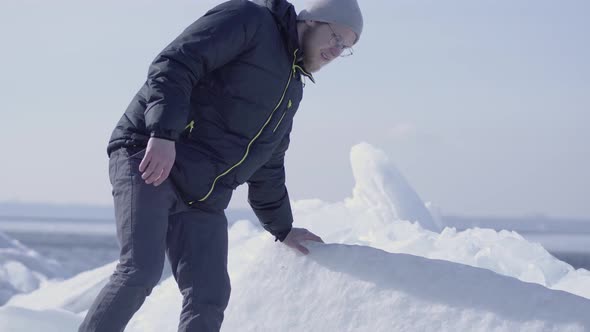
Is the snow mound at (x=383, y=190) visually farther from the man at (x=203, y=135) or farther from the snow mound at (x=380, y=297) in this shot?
the man at (x=203, y=135)

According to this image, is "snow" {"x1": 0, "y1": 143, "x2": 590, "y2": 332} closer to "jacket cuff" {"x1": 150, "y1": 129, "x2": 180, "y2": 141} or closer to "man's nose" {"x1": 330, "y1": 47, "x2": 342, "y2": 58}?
"man's nose" {"x1": 330, "y1": 47, "x2": 342, "y2": 58}

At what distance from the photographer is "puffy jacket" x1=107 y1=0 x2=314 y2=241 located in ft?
8.41

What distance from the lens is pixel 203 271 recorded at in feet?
9.00

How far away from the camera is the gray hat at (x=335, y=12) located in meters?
2.82

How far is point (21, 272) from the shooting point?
→ 438 inches

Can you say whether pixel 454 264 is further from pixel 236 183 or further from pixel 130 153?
pixel 130 153

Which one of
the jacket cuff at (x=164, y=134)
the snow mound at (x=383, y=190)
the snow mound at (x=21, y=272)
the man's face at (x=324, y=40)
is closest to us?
the jacket cuff at (x=164, y=134)

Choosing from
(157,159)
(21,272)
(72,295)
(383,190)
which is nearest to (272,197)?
(157,159)

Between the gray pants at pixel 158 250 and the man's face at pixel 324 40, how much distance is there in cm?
54

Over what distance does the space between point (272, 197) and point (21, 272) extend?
8.69 metres

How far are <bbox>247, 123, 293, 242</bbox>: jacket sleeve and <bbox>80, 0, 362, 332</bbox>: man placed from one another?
0.23m

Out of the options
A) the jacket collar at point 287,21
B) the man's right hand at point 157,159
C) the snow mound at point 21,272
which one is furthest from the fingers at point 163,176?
the snow mound at point 21,272

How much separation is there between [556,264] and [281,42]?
3.03 meters

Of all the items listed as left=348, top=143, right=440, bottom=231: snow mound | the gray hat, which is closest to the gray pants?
the gray hat
